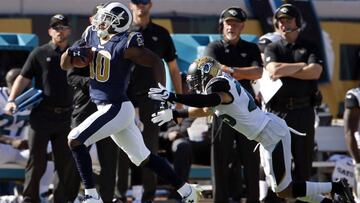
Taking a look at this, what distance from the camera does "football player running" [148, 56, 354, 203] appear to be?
392 inches

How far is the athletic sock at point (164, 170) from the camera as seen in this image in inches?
415

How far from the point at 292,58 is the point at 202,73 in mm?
1654

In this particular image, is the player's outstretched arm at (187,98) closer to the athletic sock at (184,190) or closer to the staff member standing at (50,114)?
the athletic sock at (184,190)

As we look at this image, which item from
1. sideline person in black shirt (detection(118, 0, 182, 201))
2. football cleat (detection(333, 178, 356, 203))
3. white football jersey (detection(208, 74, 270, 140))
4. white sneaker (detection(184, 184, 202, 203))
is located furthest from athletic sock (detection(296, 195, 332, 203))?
sideline person in black shirt (detection(118, 0, 182, 201))

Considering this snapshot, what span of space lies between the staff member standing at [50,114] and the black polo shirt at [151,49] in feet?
2.29

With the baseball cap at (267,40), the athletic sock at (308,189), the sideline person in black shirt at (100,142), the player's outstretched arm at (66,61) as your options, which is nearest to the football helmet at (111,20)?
the player's outstretched arm at (66,61)

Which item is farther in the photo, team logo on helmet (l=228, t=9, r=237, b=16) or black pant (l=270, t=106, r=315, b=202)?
team logo on helmet (l=228, t=9, r=237, b=16)

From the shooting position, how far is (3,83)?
12.9 meters

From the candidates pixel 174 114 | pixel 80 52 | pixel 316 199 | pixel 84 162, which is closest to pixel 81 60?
pixel 80 52

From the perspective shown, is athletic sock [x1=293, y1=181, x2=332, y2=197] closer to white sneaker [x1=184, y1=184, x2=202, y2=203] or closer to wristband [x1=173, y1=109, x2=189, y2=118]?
white sneaker [x1=184, y1=184, x2=202, y2=203]

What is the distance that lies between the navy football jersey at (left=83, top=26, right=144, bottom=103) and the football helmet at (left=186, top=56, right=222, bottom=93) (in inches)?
23.7

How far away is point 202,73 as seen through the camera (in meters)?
10.1

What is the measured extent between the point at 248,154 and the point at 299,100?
675mm

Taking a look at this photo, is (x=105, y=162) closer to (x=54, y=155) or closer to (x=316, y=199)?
(x=54, y=155)
